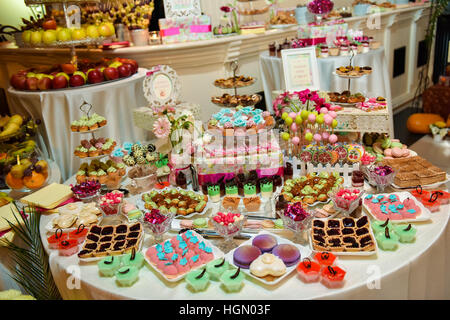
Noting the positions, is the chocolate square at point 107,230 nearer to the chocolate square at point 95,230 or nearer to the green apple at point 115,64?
the chocolate square at point 95,230

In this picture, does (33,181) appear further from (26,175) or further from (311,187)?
(311,187)

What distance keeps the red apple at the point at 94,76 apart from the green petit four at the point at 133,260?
2.08 metres

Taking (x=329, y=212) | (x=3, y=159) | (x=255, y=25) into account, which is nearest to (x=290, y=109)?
(x=329, y=212)

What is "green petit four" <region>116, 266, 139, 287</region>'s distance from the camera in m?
1.61

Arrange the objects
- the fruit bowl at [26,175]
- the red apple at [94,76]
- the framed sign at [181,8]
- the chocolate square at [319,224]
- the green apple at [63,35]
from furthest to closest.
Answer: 1. the framed sign at [181,8]
2. the green apple at [63,35]
3. the red apple at [94,76]
4. the fruit bowl at [26,175]
5. the chocolate square at [319,224]

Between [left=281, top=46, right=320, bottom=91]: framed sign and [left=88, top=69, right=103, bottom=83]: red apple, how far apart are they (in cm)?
154

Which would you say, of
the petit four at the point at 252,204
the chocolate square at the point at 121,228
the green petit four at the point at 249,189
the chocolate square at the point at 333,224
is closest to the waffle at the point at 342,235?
the chocolate square at the point at 333,224

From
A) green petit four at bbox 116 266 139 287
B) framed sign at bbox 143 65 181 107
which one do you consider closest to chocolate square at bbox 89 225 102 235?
green petit four at bbox 116 266 139 287

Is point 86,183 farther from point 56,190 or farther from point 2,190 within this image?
point 2,190

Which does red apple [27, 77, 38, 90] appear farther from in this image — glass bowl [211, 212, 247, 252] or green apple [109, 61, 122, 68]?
glass bowl [211, 212, 247, 252]

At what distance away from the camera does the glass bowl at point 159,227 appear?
187 centimetres

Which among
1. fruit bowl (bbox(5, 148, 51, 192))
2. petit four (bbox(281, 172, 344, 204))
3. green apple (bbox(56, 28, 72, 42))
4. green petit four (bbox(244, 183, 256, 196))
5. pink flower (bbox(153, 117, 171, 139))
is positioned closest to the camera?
petit four (bbox(281, 172, 344, 204))

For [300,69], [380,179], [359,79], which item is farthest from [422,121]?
[380,179]

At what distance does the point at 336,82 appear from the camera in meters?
4.12
